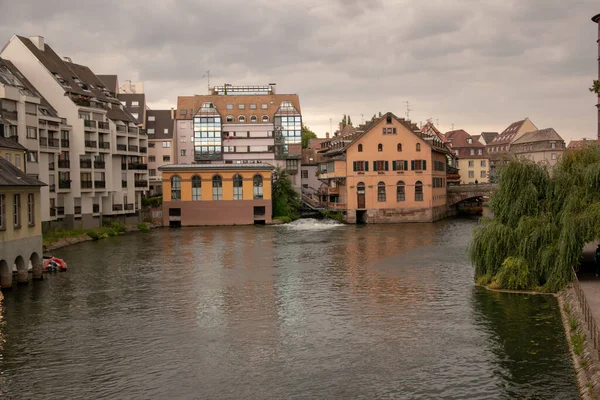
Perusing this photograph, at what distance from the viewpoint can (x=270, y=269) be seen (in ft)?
144

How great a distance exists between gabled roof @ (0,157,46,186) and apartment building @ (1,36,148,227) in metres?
23.2

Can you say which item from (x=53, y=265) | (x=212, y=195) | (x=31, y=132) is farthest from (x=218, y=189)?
(x=53, y=265)

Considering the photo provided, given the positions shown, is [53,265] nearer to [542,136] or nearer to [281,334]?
[281,334]

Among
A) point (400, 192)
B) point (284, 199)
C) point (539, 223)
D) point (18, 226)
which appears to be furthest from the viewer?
point (284, 199)

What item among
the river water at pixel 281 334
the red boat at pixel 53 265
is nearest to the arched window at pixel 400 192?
the river water at pixel 281 334

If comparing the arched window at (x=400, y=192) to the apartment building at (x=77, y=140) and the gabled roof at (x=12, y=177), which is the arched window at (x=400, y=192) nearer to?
the apartment building at (x=77, y=140)

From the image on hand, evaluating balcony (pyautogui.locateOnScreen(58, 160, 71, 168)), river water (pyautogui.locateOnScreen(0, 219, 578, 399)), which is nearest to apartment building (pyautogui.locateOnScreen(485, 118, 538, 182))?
balcony (pyautogui.locateOnScreen(58, 160, 71, 168))

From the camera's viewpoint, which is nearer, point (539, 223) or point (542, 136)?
point (539, 223)

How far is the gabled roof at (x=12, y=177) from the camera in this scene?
34781mm

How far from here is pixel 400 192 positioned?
8450 centimetres

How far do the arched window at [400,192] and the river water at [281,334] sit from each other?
125ft

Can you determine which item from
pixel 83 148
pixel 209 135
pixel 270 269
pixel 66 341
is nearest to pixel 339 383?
pixel 66 341

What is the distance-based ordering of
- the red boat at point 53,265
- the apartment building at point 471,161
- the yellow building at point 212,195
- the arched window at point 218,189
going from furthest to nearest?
the apartment building at point 471,161
the arched window at point 218,189
the yellow building at point 212,195
the red boat at point 53,265

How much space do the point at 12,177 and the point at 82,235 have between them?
27.9 m
